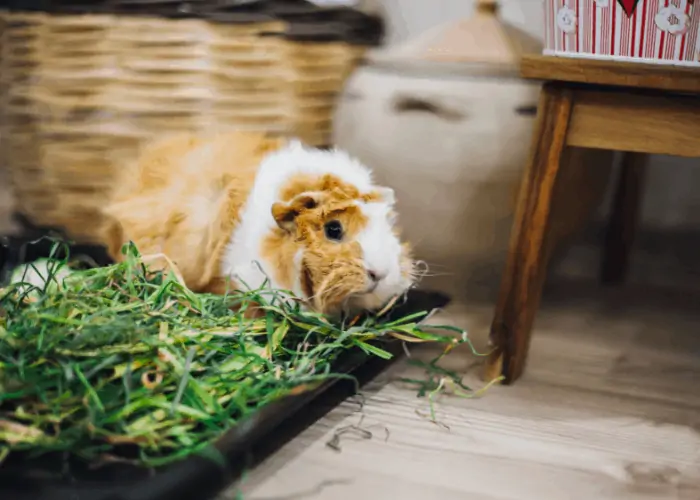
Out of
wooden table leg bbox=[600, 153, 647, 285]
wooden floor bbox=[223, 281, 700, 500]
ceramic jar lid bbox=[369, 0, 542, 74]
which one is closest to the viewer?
wooden floor bbox=[223, 281, 700, 500]

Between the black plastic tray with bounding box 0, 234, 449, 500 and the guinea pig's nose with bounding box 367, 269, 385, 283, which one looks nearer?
the black plastic tray with bounding box 0, 234, 449, 500

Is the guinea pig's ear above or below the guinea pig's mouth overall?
above

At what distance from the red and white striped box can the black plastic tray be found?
477 millimetres

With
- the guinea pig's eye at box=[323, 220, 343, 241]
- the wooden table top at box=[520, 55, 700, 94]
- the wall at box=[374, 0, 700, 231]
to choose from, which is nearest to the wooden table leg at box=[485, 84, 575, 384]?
the wooden table top at box=[520, 55, 700, 94]

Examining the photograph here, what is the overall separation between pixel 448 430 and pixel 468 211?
448mm

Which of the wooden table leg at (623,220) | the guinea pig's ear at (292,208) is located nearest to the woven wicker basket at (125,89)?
the guinea pig's ear at (292,208)

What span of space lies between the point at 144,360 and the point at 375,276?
0.29 m

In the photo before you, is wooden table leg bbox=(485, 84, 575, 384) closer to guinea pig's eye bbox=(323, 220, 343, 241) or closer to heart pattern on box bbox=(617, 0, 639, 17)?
heart pattern on box bbox=(617, 0, 639, 17)

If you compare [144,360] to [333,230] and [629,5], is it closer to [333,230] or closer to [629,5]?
[333,230]

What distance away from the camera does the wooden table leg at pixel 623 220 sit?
1.56 metres

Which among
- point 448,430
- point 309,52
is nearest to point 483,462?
point 448,430

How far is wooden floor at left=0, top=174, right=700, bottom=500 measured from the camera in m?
0.76

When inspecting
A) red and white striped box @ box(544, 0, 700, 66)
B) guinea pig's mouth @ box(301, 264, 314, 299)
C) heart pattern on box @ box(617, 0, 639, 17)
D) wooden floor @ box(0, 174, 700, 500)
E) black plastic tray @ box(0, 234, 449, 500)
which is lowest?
wooden floor @ box(0, 174, 700, 500)

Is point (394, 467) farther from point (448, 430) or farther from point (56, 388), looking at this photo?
point (56, 388)
